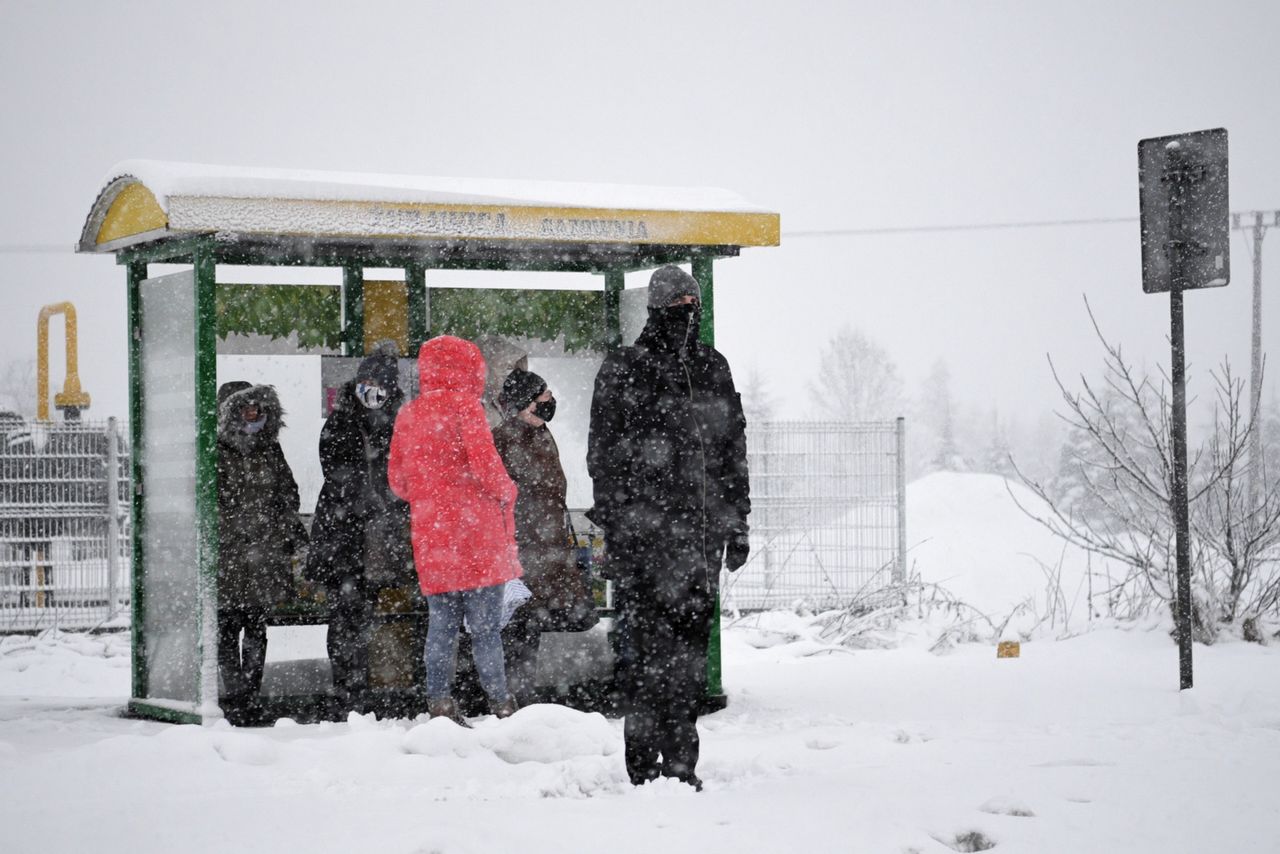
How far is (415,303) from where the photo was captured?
8.55m

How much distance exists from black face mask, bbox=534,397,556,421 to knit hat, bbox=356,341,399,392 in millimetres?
761

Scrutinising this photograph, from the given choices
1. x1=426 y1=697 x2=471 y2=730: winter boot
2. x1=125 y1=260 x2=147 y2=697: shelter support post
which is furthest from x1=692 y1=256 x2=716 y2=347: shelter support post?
x1=125 y1=260 x2=147 y2=697: shelter support post

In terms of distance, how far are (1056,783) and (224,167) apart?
4978 millimetres

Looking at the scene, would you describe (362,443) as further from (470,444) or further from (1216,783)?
(1216,783)

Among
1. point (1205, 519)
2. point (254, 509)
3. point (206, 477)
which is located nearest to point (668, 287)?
point (206, 477)

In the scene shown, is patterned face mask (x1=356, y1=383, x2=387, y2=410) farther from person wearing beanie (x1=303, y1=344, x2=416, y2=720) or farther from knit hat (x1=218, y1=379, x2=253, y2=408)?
knit hat (x1=218, y1=379, x2=253, y2=408)

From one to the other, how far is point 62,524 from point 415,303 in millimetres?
6135

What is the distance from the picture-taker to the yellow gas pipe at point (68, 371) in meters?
15.3

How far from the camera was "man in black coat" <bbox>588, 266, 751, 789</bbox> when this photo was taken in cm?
515

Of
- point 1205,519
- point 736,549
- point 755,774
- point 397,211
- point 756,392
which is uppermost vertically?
point 756,392

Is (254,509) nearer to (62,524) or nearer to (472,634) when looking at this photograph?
(472,634)

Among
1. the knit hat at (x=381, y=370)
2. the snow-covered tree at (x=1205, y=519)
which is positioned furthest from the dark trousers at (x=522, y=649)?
the snow-covered tree at (x=1205, y=519)

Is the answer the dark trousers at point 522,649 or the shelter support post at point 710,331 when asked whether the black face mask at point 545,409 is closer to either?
the shelter support post at point 710,331

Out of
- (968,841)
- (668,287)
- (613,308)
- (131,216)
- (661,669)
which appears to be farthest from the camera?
(613,308)
